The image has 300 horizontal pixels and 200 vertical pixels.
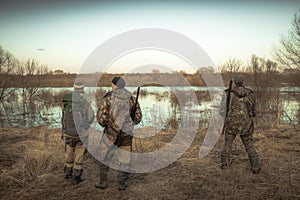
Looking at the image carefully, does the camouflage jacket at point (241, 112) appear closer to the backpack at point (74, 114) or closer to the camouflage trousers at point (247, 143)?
the camouflage trousers at point (247, 143)

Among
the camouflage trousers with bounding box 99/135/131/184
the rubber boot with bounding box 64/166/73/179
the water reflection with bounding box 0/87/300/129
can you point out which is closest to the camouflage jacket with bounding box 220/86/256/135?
the camouflage trousers with bounding box 99/135/131/184

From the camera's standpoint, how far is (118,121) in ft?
13.4

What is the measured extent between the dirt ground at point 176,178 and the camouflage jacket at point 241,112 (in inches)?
35.7

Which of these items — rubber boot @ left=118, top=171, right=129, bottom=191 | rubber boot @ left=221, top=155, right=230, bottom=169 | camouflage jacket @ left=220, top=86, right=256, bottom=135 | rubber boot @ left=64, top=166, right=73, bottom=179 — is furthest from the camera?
rubber boot @ left=221, top=155, right=230, bottom=169

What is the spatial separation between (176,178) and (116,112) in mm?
1903

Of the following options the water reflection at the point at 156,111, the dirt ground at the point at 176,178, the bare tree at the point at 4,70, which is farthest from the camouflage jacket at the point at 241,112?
the bare tree at the point at 4,70

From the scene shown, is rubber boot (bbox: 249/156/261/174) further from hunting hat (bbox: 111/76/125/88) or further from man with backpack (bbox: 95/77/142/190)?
hunting hat (bbox: 111/76/125/88)

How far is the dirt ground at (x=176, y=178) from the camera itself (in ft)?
13.2

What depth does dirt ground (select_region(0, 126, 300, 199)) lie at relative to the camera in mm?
4027

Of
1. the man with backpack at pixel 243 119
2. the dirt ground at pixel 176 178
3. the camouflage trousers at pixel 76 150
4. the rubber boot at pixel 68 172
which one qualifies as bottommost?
the dirt ground at pixel 176 178

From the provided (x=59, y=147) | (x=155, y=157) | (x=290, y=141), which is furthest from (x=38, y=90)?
(x=290, y=141)

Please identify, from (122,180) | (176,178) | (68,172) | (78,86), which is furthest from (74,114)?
(176,178)

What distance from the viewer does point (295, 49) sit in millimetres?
17703

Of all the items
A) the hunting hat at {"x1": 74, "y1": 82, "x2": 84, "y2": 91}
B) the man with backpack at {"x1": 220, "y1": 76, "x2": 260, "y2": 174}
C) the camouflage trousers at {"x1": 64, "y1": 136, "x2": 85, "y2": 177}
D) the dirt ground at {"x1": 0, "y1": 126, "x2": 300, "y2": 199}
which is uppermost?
the hunting hat at {"x1": 74, "y1": 82, "x2": 84, "y2": 91}
